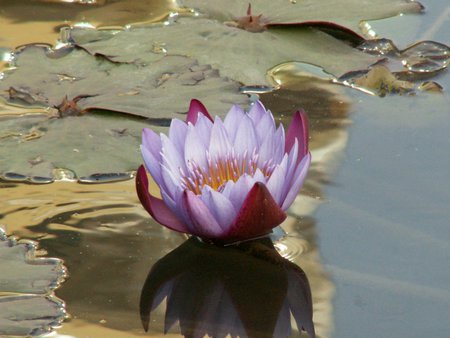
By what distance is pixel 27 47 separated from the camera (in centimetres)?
238

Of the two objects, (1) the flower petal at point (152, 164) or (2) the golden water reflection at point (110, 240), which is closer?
(2) the golden water reflection at point (110, 240)

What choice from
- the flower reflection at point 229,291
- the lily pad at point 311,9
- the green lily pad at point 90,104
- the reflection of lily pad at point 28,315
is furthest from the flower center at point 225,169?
the lily pad at point 311,9

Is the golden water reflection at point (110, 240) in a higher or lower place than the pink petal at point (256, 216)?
lower

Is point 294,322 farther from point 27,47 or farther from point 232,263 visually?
point 27,47

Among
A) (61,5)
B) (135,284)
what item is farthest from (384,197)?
(61,5)

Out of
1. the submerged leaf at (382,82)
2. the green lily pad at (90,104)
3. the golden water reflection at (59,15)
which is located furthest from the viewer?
the golden water reflection at (59,15)

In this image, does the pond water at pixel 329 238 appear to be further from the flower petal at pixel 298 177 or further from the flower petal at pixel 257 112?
the flower petal at pixel 257 112

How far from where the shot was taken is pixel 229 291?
1631 mm

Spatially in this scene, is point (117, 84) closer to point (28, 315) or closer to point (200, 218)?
point (200, 218)

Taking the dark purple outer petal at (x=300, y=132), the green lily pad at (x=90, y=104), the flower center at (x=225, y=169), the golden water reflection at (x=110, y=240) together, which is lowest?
the golden water reflection at (x=110, y=240)

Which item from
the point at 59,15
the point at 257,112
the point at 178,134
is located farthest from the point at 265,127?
the point at 59,15

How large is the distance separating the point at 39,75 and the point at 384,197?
0.88 metres

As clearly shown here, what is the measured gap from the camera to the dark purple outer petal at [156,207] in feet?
5.54

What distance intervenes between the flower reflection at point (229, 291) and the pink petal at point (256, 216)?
43 millimetres
